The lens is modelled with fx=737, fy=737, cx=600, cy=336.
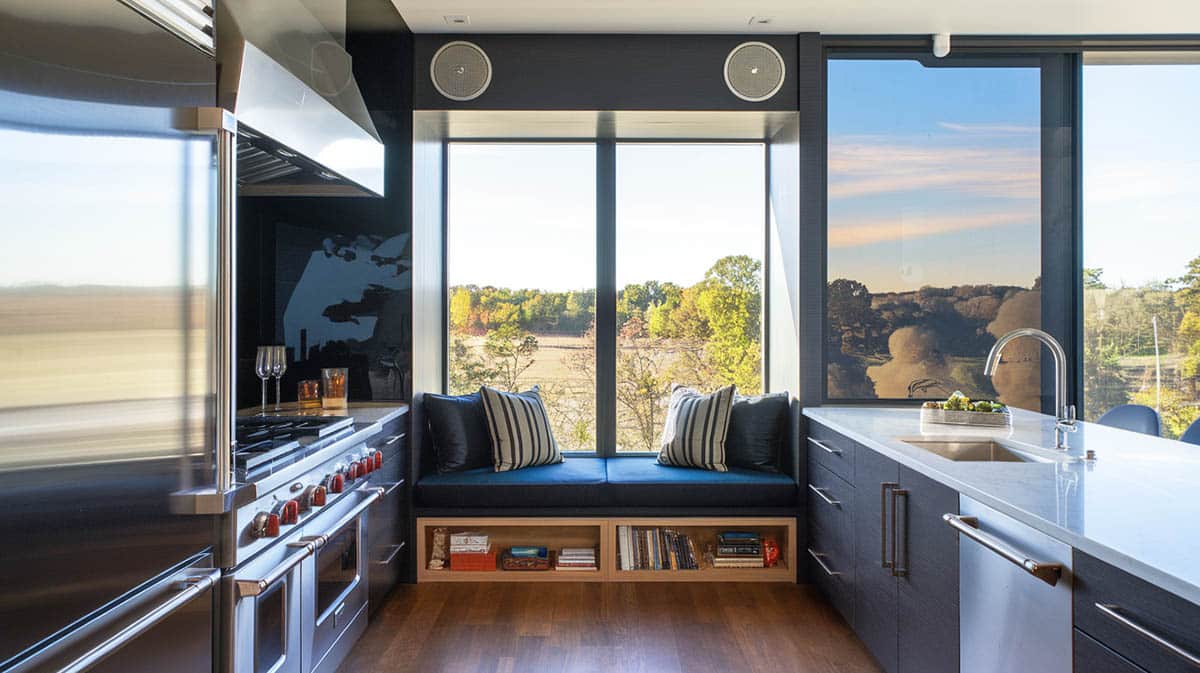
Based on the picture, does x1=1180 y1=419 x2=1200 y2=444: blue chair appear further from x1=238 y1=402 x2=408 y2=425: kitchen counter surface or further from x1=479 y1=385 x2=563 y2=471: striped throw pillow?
x1=238 y1=402 x2=408 y2=425: kitchen counter surface

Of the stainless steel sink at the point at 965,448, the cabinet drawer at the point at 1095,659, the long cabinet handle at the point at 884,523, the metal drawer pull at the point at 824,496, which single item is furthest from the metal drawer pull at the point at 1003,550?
the metal drawer pull at the point at 824,496

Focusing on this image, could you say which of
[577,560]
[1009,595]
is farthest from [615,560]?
[1009,595]

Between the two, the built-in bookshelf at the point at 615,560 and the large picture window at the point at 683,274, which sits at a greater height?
the large picture window at the point at 683,274

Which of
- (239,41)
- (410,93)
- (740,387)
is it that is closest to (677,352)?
(740,387)

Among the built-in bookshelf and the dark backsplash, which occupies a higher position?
the dark backsplash

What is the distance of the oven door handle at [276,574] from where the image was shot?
1.69 m

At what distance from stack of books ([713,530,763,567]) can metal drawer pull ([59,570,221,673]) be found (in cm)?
237

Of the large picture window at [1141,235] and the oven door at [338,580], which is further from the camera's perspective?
the large picture window at [1141,235]

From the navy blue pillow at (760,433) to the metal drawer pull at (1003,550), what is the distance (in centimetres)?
167

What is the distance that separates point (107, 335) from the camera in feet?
3.93

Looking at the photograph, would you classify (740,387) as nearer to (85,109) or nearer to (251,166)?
(251,166)

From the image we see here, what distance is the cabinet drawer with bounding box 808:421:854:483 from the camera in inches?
109

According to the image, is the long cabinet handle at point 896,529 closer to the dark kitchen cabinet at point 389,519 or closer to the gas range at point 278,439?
the gas range at point 278,439

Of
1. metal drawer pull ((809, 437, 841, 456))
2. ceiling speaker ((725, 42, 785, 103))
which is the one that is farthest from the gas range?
ceiling speaker ((725, 42, 785, 103))
